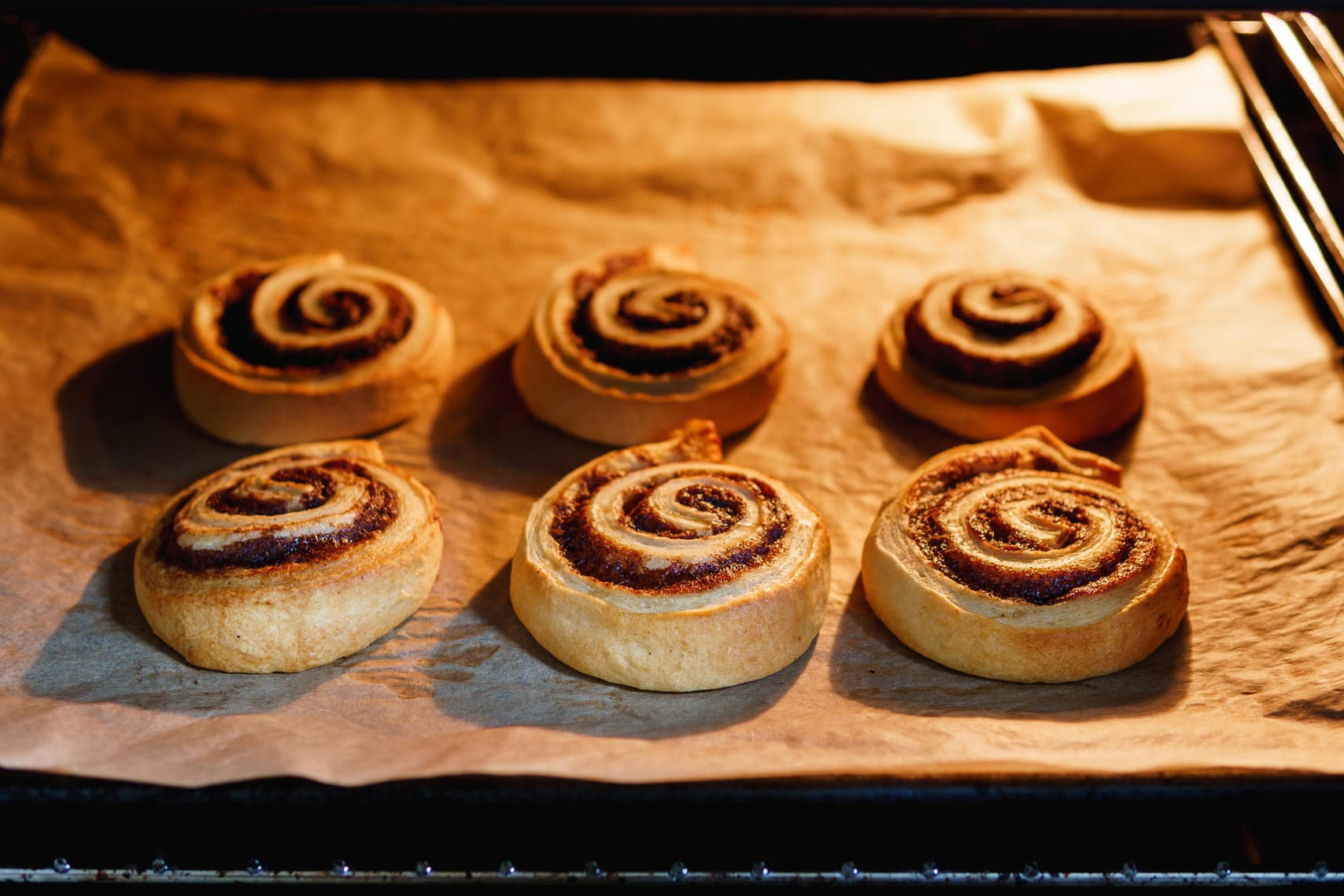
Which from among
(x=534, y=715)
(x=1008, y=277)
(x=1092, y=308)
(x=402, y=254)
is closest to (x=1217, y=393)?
(x=1092, y=308)

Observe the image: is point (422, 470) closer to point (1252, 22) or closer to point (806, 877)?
point (806, 877)

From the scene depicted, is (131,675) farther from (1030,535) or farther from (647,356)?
(1030,535)

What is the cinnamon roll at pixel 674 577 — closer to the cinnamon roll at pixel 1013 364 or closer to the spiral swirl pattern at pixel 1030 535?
the spiral swirl pattern at pixel 1030 535

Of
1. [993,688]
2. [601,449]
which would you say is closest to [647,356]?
[601,449]

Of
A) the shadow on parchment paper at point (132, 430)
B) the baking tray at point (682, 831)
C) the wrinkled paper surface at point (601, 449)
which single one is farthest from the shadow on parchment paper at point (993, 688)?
the shadow on parchment paper at point (132, 430)

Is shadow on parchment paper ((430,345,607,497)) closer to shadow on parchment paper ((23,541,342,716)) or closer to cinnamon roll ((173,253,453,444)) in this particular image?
cinnamon roll ((173,253,453,444))
